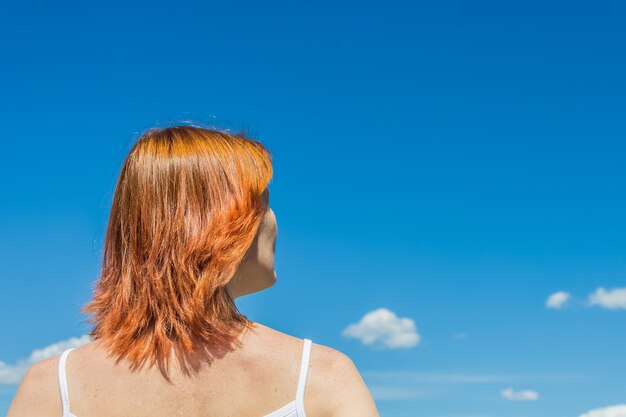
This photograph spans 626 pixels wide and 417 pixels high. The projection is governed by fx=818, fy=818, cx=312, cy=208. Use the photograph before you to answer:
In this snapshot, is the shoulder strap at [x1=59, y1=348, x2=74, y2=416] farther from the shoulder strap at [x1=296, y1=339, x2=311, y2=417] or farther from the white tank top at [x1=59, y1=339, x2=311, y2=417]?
the shoulder strap at [x1=296, y1=339, x2=311, y2=417]

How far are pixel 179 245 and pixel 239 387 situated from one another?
0.81 m

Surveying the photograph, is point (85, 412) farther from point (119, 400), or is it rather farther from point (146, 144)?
point (146, 144)

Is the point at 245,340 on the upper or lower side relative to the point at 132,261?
lower

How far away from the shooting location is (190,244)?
14.2 ft

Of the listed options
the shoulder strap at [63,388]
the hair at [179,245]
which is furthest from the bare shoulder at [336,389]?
the shoulder strap at [63,388]

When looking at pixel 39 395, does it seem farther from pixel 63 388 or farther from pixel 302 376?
pixel 302 376

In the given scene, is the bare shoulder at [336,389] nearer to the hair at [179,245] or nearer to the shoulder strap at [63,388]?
the hair at [179,245]

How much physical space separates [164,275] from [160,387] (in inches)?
23.2

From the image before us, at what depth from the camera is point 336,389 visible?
14.2 feet

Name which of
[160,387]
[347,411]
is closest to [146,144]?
[160,387]

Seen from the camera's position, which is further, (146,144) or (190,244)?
(146,144)

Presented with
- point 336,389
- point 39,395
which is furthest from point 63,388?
point 336,389

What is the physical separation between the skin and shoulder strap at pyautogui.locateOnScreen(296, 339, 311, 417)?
0.08 feet

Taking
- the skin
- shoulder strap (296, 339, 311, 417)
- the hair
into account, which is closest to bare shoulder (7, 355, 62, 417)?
the skin
